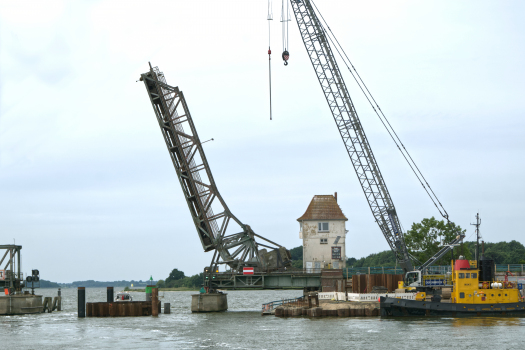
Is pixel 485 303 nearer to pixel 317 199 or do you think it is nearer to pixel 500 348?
pixel 500 348

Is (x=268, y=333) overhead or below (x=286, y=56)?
below

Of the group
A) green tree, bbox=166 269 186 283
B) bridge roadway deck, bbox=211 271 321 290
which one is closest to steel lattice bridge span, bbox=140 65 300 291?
bridge roadway deck, bbox=211 271 321 290

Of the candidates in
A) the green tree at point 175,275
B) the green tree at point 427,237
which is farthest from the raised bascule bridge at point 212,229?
the green tree at point 175,275

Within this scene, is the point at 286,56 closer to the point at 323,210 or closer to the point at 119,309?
the point at 323,210

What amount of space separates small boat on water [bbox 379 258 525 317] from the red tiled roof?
19.6 m

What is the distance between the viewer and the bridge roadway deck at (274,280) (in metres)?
54.1

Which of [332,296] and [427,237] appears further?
[427,237]

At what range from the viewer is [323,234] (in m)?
63.3

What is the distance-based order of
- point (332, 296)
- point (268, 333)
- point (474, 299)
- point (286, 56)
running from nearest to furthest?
point (268, 333) → point (474, 299) → point (332, 296) → point (286, 56)

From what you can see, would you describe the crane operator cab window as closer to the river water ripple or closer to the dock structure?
the river water ripple

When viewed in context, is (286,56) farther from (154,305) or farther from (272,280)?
(154,305)

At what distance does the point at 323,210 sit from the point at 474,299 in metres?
22.4

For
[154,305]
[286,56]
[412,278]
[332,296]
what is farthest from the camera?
[286,56]

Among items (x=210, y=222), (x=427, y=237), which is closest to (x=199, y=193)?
(x=210, y=222)
